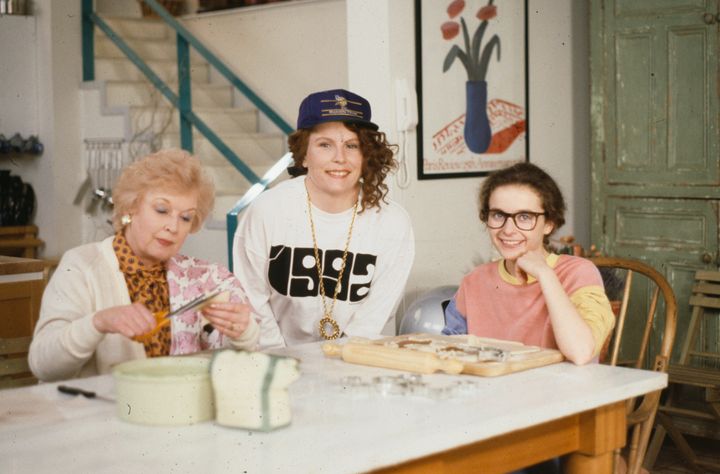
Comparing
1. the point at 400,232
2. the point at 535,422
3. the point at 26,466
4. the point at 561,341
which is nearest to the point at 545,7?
the point at 400,232

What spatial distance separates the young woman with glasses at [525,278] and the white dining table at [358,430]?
0.74ft

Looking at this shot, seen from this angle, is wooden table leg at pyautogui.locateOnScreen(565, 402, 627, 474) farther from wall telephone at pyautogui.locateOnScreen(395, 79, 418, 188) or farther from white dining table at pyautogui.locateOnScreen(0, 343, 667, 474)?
wall telephone at pyautogui.locateOnScreen(395, 79, 418, 188)

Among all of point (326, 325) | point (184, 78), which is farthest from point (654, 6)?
point (184, 78)

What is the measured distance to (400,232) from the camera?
323 cm

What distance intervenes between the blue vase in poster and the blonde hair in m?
2.56

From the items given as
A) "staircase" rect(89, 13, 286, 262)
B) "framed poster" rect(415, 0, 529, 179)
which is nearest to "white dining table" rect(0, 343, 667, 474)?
"framed poster" rect(415, 0, 529, 179)

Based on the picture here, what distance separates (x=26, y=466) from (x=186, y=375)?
32 centimetres

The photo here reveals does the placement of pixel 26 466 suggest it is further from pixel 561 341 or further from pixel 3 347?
pixel 561 341

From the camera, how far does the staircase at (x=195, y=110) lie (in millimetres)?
6848

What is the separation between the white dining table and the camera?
158 cm

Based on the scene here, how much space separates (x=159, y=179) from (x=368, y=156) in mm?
1036

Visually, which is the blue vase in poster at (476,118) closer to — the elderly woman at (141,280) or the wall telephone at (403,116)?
the wall telephone at (403,116)

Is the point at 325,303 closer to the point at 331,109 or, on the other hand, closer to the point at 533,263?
the point at 331,109

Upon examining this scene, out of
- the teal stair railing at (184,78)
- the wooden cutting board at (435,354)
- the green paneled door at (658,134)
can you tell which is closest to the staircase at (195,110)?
the teal stair railing at (184,78)
